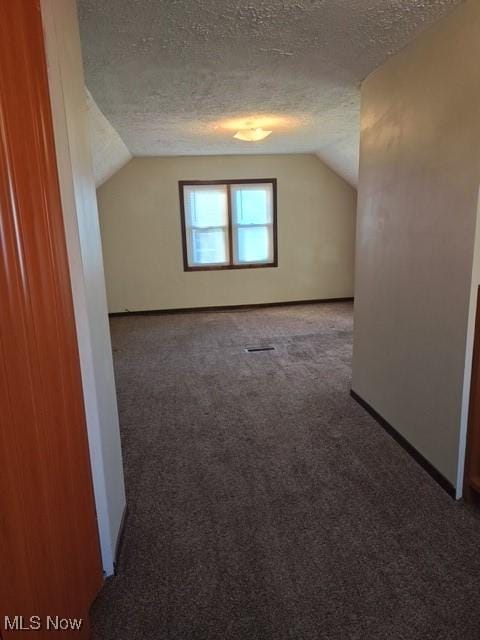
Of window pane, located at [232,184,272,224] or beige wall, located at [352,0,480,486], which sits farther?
window pane, located at [232,184,272,224]

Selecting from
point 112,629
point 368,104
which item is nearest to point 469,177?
point 368,104

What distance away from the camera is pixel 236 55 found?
90.5 inches

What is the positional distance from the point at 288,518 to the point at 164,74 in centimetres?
258

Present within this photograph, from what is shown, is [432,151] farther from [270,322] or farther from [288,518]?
[270,322]

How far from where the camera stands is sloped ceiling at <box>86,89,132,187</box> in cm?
329

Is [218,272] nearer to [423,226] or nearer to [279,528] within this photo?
[423,226]

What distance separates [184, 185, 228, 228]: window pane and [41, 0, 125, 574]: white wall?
4.52 meters

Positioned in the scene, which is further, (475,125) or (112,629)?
(475,125)

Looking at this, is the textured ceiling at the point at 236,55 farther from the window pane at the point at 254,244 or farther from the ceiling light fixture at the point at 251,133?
the window pane at the point at 254,244

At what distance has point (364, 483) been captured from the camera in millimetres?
2133

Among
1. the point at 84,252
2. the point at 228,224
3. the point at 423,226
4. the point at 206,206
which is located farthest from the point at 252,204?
the point at 84,252

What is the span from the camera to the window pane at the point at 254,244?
6.31 meters

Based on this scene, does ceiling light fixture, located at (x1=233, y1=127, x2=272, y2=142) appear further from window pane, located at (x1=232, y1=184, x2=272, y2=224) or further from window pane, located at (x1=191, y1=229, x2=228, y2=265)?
window pane, located at (x1=191, y1=229, x2=228, y2=265)

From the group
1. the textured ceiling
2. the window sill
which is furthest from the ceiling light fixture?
the window sill
